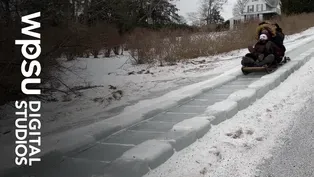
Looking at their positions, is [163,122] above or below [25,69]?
below

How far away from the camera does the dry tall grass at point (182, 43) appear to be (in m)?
12.9

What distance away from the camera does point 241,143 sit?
12.8 feet

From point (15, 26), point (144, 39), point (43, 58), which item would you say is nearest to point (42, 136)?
point (43, 58)

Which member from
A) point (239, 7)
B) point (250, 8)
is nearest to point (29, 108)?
point (250, 8)

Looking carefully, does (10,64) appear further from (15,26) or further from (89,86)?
(89,86)

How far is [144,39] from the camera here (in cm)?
1305

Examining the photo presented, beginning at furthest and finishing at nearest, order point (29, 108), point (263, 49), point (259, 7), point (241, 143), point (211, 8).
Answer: point (259, 7)
point (211, 8)
point (263, 49)
point (29, 108)
point (241, 143)

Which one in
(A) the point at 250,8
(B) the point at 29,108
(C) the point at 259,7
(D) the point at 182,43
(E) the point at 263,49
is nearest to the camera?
(B) the point at 29,108

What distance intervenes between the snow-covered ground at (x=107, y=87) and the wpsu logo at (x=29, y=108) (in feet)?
1.49

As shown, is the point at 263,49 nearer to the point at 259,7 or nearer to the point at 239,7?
the point at 259,7

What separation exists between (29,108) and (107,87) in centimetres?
402

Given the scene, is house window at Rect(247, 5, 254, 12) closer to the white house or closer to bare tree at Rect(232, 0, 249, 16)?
the white house

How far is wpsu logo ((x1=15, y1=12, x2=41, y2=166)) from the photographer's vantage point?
3.66m

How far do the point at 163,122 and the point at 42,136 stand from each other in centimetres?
170
